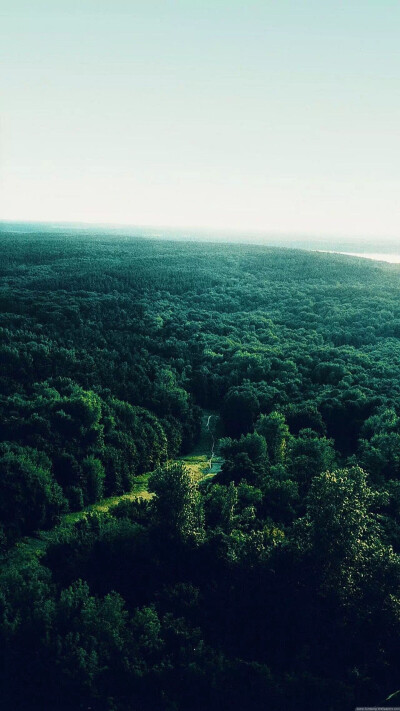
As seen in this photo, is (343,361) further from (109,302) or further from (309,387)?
(109,302)

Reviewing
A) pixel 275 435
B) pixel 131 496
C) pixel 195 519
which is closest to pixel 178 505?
pixel 195 519

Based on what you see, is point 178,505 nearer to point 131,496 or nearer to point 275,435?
point 131,496

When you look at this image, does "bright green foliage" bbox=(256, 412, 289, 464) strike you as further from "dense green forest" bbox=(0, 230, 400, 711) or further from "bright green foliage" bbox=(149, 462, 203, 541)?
"bright green foliage" bbox=(149, 462, 203, 541)

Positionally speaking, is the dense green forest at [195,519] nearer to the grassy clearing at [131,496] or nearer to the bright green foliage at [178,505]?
the bright green foliage at [178,505]

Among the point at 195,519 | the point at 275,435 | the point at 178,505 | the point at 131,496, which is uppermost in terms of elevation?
the point at 178,505

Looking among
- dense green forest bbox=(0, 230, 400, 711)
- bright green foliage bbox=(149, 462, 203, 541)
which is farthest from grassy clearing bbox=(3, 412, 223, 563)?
bright green foliage bbox=(149, 462, 203, 541)

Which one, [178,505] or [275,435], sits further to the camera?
[275,435]

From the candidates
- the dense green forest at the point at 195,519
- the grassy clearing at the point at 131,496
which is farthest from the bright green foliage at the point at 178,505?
the grassy clearing at the point at 131,496

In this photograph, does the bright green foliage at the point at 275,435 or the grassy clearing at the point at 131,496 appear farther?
the bright green foliage at the point at 275,435

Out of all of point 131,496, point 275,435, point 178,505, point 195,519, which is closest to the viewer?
point 178,505
